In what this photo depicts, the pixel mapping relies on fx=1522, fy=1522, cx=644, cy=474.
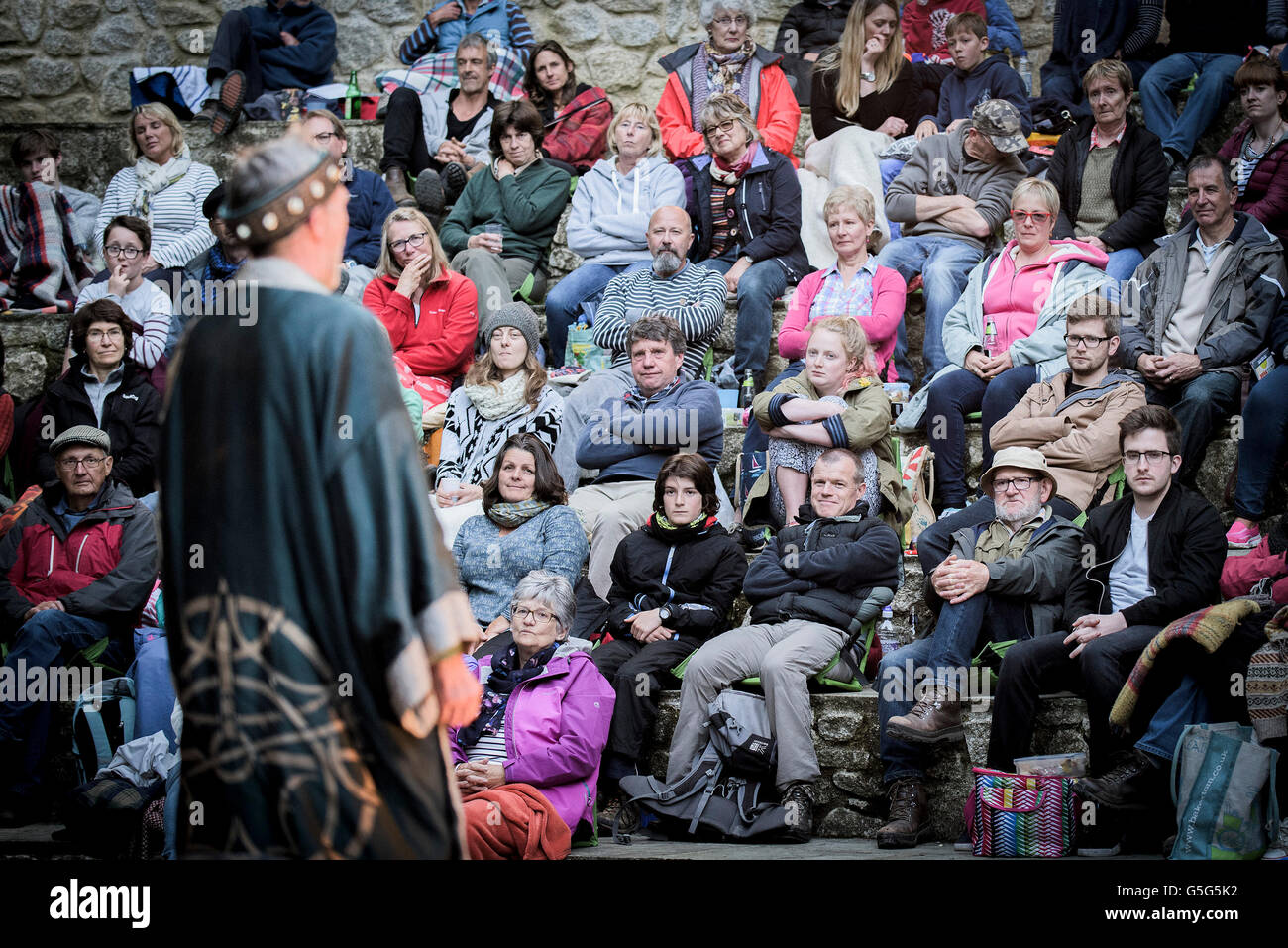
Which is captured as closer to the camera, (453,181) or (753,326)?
(753,326)

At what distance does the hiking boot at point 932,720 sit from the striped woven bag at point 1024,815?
0.25m

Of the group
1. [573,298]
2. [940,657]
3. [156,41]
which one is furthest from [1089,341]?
[156,41]

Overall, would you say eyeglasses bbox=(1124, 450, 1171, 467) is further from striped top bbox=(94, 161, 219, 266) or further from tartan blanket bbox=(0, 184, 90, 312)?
tartan blanket bbox=(0, 184, 90, 312)

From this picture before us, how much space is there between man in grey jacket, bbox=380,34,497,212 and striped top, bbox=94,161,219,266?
885 millimetres

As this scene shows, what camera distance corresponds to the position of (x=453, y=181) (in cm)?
698

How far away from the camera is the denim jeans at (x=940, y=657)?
4.12 m

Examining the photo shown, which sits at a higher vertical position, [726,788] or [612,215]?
[612,215]

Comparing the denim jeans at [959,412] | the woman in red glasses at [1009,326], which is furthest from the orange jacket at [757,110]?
the denim jeans at [959,412]

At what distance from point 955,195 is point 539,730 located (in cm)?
313

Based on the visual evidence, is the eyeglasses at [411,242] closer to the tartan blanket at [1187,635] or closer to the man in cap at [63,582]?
the man in cap at [63,582]

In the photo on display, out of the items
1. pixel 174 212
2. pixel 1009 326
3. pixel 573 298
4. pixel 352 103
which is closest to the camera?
pixel 1009 326

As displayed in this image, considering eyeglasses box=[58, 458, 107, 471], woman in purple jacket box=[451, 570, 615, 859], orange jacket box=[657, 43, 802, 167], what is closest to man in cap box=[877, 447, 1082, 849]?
woman in purple jacket box=[451, 570, 615, 859]

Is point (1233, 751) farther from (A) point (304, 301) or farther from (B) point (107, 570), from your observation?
(B) point (107, 570)

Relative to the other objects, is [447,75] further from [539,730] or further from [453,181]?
[539,730]
